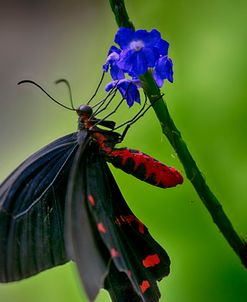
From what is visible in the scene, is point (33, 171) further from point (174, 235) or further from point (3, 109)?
point (3, 109)

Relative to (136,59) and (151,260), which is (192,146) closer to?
(151,260)

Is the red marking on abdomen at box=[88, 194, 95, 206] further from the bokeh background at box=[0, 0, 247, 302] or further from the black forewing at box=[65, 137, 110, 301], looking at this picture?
the bokeh background at box=[0, 0, 247, 302]

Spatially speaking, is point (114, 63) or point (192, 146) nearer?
point (114, 63)

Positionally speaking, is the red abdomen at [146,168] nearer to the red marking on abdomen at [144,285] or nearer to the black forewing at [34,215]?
the black forewing at [34,215]

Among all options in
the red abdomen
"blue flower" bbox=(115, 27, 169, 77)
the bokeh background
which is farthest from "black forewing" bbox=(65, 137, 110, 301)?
the bokeh background

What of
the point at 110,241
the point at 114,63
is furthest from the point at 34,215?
the point at 114,63
